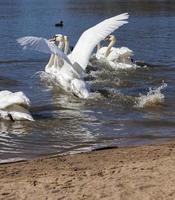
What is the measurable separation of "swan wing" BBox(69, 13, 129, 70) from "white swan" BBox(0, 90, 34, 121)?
3.98m

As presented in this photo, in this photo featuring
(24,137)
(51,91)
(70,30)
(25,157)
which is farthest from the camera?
(70,30)

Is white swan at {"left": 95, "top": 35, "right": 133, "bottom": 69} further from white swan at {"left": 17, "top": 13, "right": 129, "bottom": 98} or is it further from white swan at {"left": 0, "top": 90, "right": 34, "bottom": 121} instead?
white swan at {"left": 0, "top": 90, "right": 34, "bottom": 121}

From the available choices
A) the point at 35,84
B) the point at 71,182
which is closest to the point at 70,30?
the point at 35,84

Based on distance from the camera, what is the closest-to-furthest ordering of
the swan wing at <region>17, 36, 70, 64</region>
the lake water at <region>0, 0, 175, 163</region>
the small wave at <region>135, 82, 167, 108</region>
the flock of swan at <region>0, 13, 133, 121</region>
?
the lake water at <region>0, 0, 175, 163</region> → the swan wing at <region>17, 36, 70, 64</region> → the flock of swan at <region>0, 13, 133, 121</region> → the small wave at <region>135, 82, 167, 108</region>

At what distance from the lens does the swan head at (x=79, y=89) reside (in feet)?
42.3

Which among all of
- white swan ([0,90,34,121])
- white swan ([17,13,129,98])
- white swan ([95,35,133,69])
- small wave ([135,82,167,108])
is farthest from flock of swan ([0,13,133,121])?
white swan ([95,35,133,69])

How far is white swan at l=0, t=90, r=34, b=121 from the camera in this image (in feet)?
33.0

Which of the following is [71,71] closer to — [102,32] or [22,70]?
[102,32]

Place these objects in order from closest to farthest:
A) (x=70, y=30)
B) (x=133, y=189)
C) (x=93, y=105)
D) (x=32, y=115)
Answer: (x=133, y=189) < (x=32, y=115) < (x=93, y=105) < (x=70, y=30)

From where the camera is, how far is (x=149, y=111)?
11695 mm

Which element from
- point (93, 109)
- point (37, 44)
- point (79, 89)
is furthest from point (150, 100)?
point (37, 44)

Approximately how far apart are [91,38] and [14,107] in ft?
14.2

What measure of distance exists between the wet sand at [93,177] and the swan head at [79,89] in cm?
501

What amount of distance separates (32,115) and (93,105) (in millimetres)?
1699
